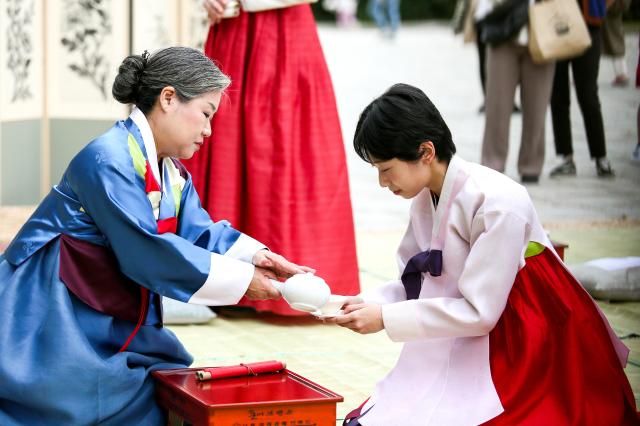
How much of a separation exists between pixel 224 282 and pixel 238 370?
229 mm

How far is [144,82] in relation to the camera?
3.11 metres

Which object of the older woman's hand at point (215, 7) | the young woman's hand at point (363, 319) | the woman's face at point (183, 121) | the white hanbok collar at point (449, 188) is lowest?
the young woman's hand at point (363, 319)

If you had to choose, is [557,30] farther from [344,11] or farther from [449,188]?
[344,11]

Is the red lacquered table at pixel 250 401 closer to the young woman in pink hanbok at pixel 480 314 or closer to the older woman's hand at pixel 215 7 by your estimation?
the young woman in pink hanbok at pixel 480 314

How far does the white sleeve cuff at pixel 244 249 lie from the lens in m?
3.28

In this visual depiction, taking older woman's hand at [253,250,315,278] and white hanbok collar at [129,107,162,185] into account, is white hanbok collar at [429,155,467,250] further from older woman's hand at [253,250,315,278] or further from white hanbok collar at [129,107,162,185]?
white hanbok collar at [129,107,162,185]

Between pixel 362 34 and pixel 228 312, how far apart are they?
68.6 feet

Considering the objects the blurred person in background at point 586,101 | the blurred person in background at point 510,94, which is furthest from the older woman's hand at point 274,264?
the blurred person in background at point 586,101

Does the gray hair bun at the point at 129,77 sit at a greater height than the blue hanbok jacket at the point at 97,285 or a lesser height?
greater

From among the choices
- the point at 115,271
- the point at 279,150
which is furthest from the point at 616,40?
the point at 115,271

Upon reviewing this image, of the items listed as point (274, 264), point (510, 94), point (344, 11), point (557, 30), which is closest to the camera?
point (274, 264)

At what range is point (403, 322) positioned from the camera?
2932 millimetres

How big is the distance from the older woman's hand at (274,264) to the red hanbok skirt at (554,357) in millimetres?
A: 596

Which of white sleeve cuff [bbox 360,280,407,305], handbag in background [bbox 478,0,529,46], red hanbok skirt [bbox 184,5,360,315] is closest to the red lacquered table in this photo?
white sleeve cuff [bbox 360,280,407,305]
